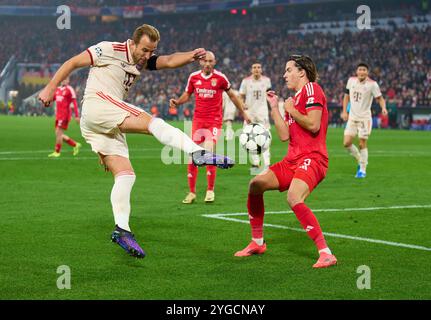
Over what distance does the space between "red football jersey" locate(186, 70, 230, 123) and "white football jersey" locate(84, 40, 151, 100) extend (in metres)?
5.14

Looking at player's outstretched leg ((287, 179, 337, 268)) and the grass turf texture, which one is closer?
the grass turf texture

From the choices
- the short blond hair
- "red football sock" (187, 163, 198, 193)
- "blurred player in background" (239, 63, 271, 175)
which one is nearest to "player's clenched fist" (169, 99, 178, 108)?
"red football sock" (187, 163, 198, 193)

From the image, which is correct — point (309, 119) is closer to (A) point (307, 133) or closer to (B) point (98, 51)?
(A) point (307, 133)

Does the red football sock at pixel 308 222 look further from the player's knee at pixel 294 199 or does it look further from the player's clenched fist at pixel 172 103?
the player's clenched fist at pixel 172 103

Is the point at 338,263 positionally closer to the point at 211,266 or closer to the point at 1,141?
the point at 211,266

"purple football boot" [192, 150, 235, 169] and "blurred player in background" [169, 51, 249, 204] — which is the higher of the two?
"blurred player in background" [169, 51, 249, 204]

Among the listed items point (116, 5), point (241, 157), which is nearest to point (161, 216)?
point (241, 157)

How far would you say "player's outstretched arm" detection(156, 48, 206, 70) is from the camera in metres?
8.33

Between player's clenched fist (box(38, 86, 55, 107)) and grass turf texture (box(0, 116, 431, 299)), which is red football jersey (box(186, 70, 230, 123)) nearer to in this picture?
grass turf texture (box(0, 116, 431, 299))

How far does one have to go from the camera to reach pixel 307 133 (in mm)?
7715

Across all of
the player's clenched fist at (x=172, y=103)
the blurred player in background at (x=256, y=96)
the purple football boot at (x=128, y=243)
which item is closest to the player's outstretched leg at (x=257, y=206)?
the purple football boot at (x=128, y=243)

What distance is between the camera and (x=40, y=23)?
274ft

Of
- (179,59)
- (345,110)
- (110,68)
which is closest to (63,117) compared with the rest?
(345,110)

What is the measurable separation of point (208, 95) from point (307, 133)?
5.62 m
